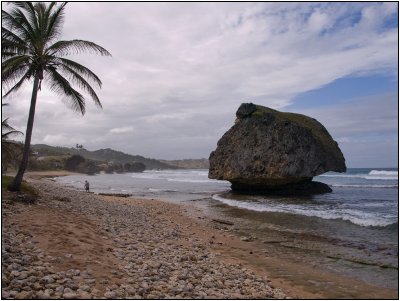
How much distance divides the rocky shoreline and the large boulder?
21.9 m

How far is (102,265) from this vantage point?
750 cm

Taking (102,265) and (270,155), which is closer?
(102,265)

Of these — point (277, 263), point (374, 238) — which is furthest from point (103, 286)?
point (374, 238)

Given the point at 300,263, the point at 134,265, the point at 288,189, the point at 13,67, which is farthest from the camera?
the point at 288,189

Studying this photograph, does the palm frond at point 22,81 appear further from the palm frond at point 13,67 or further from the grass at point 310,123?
the grass at point 310,123

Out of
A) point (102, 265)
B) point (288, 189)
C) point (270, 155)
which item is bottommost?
point (102, 265)

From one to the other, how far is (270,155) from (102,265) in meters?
27.4

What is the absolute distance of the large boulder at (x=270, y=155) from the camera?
107 feet

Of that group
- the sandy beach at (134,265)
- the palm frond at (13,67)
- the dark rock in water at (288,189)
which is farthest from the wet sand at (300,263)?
the dark rock in water at (288,189)

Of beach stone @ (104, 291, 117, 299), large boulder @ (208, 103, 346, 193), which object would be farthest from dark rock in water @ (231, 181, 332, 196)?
beach stone @ (104, 291, 117, 299)

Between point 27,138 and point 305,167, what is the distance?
2616 cm

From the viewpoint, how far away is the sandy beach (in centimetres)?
621

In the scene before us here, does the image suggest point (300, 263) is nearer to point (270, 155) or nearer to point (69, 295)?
point (69, 295)

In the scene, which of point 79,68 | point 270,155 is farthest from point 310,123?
point 79,68
